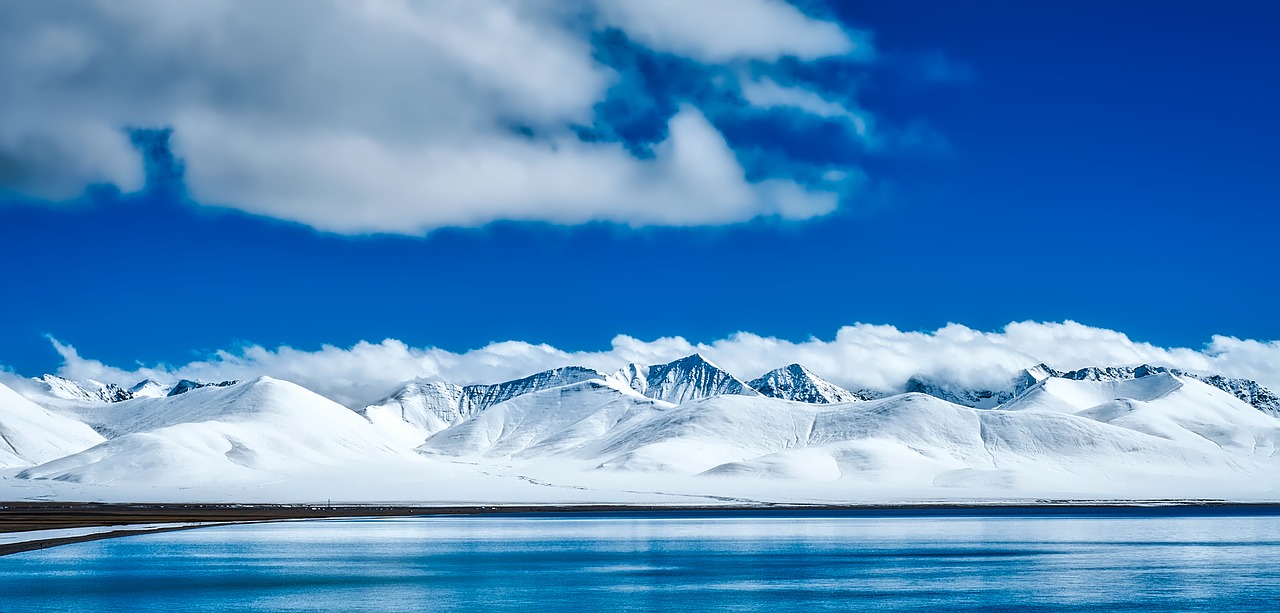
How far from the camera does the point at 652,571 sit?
71.6 m

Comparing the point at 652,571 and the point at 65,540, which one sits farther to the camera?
the point at 65,540

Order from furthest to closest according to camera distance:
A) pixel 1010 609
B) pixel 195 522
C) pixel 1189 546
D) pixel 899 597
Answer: pixel 195 522, pixel 1189 546, pixel 899 597, pixel 1010 609

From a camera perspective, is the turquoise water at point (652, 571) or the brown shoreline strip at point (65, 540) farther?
the brown shoreline strip at point (65, 540)

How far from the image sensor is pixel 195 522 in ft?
431

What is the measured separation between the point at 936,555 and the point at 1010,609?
3401 centimetres

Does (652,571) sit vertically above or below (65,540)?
below

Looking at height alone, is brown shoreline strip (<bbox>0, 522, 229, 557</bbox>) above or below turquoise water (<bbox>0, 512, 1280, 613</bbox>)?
above

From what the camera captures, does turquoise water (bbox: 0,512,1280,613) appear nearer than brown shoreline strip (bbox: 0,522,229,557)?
Yes

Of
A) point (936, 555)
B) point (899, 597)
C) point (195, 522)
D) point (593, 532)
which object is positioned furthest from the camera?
point (195, 522)

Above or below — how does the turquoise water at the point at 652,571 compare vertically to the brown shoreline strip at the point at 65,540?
below

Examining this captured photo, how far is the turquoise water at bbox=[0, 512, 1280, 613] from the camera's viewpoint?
53.6m

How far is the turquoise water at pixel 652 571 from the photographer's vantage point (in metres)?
53.6

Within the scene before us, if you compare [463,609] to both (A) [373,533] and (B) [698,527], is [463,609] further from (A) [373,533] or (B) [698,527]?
(B) [698,527]

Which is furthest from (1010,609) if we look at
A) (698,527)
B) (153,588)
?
(698,527)
